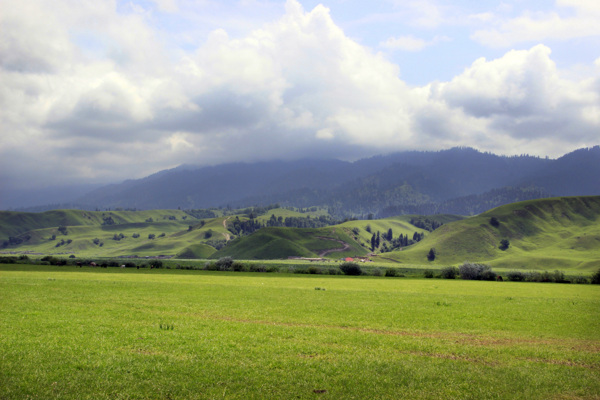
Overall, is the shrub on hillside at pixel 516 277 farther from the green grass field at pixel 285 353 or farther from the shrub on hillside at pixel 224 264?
the shrub on hillside at pixel 224 264

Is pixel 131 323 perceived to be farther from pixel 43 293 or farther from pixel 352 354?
pixel 43 293

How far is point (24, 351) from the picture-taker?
22.4 m

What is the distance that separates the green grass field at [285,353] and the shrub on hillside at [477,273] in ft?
318

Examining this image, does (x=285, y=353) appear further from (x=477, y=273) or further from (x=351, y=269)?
(x=477, y=273)

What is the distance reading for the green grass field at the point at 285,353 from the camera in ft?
60.2

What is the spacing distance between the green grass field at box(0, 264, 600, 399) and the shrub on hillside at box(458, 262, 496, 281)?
9702cm

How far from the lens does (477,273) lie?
13375 cm

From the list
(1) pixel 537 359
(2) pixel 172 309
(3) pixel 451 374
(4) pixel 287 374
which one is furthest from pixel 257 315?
(1) pixel 537 359

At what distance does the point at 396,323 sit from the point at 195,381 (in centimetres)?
2192

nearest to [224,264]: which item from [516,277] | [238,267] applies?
[238,267]

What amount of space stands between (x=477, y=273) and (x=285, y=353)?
420 ft

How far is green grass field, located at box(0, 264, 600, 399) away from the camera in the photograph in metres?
18.4

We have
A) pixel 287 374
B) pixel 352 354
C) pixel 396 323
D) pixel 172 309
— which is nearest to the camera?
pixel 287 374

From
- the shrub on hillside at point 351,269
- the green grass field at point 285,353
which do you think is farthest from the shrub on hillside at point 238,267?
the green grass field at point 285,353
